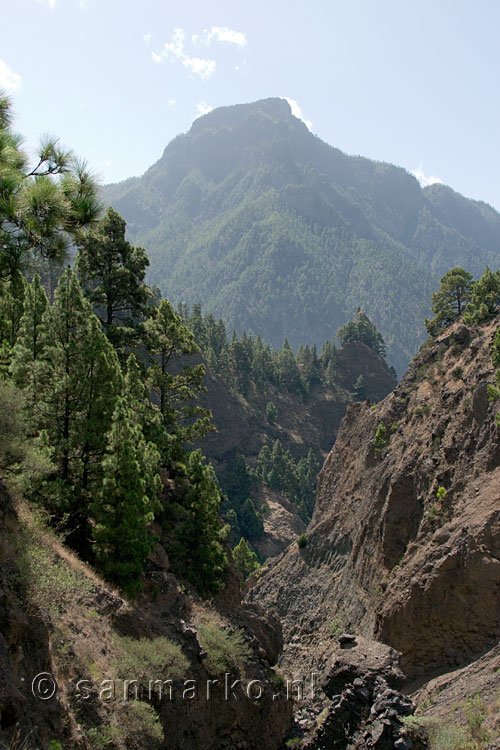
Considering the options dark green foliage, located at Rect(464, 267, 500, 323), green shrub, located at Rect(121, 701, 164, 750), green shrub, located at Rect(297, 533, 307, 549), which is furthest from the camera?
green shrub, located at Rect(297, 533, 307, 549)

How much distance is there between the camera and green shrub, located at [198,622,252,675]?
17.4 meters

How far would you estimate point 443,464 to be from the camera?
29.0 metres

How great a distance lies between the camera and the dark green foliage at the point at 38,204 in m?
11.4

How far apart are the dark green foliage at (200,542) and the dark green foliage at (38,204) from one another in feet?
46.4

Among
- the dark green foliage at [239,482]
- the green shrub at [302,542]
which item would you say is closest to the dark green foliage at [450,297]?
Result: the green shrub at [302,542]

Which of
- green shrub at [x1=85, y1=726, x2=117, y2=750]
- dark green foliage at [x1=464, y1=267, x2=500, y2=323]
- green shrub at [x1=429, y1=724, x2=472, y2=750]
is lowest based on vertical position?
green shrub at [x1=429, y1=724, x2=472, y2=750]

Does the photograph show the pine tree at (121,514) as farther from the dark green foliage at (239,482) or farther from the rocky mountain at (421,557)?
the dark green foliage at (239,482)

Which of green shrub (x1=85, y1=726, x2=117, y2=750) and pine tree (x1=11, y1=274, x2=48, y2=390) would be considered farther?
pine tree (x1=11, y1=274, x2=48, y2=390)

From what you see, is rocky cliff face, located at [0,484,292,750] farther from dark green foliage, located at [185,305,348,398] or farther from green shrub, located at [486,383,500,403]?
dark green foliage, located at [185,305,348,398]

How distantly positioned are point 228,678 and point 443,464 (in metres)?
16.7

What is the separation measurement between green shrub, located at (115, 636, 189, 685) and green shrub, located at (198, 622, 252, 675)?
179cm

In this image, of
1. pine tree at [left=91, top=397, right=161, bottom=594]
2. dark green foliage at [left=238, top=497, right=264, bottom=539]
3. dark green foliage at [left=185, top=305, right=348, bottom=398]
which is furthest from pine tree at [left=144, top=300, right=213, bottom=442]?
dark green foliage at [left=185, top=305, right=348, bottom=398]

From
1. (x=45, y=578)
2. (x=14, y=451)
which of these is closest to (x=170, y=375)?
(x=14, y=451)

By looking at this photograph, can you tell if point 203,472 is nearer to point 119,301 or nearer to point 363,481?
point 119,301
